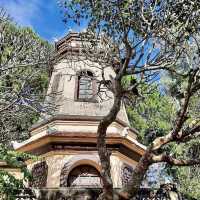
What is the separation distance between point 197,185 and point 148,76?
44.3 ft

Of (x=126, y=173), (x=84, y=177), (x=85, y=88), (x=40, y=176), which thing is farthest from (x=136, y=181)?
(x=85, y=88)

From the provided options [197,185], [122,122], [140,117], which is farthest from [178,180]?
[122,122]

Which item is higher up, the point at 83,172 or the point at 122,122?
the point at 122,122

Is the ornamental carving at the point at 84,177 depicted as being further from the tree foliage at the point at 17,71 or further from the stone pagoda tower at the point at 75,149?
the tree foliage at the point at 17,71

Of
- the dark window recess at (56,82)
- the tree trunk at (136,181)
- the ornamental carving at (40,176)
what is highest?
the dark window recess at (56,82)

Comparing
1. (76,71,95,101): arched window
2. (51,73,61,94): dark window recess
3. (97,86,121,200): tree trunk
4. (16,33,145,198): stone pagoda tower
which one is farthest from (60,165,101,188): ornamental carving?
A: (97,86,121,200): tree trunk

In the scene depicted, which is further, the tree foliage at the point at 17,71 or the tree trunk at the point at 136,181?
the tree foliage at the point at 17,71

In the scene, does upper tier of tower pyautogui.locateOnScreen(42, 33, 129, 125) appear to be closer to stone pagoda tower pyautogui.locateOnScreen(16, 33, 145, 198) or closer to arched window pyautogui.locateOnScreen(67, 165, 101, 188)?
stone pagoda tower pyautogui.locateOnScreen(16, 33, 145, 198)

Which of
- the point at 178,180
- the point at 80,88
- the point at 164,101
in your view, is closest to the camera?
the point at 80,88

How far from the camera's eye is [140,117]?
2661 cm

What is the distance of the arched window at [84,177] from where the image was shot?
43.0 feet

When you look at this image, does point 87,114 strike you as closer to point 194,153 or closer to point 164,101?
point 194,153

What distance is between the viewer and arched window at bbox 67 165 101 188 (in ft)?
43.0

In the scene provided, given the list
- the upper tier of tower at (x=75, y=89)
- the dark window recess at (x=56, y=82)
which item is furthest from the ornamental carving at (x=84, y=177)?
the dark window recess at (x=56, y=82)
